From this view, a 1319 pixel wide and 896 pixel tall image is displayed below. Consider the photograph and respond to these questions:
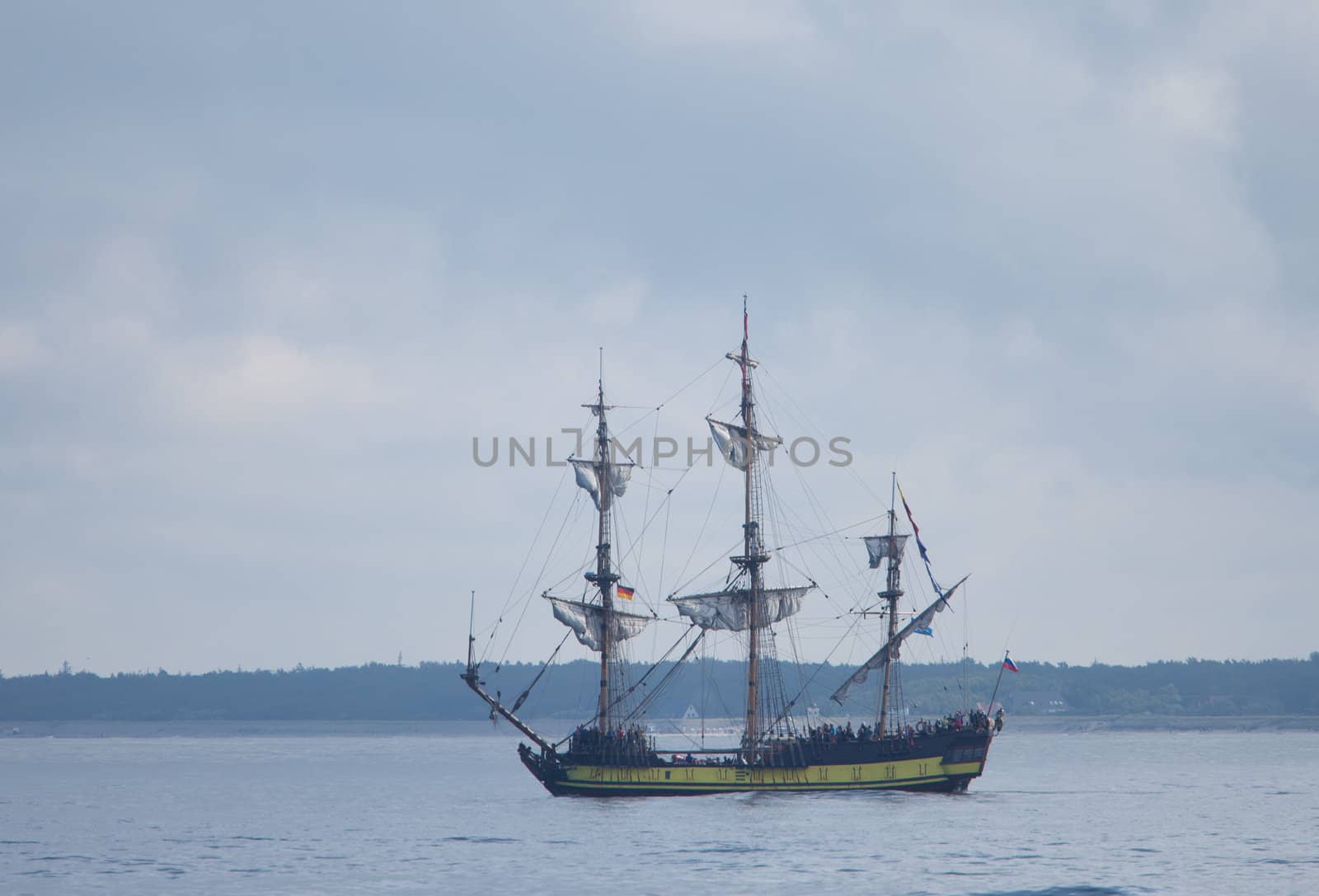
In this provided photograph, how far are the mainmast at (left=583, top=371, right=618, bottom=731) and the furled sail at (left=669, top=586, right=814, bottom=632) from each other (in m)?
5.73

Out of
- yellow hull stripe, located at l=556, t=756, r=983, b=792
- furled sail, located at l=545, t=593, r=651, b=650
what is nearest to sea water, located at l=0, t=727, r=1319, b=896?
yellow hull stripe, located at l=556, t=756, r=983, b=792

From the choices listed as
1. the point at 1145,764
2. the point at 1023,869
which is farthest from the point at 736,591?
the point at 1145,764

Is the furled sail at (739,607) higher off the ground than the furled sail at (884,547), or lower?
lower

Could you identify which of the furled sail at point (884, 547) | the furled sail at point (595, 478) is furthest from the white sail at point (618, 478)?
the furled sail at point (884, 547)

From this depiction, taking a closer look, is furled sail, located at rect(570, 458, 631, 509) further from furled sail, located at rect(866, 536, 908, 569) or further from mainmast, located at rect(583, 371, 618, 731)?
furled sail, located at rect(866, 536, 908, 569)

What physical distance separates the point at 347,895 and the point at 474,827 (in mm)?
28076

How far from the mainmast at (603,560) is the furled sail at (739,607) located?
573cm

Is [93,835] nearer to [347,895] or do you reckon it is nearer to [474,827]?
[474,827]

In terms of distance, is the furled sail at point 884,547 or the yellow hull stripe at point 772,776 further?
the furled sail at point 884,547

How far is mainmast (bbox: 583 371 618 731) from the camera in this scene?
100 meters

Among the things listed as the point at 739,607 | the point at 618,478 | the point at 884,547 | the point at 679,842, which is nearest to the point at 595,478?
the point at 618,478

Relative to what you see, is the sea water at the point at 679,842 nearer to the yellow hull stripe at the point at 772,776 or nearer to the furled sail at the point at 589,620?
the yellow hull stripe at the point at 772,776

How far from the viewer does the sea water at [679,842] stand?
63.6m

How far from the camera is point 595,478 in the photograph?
333 feet
